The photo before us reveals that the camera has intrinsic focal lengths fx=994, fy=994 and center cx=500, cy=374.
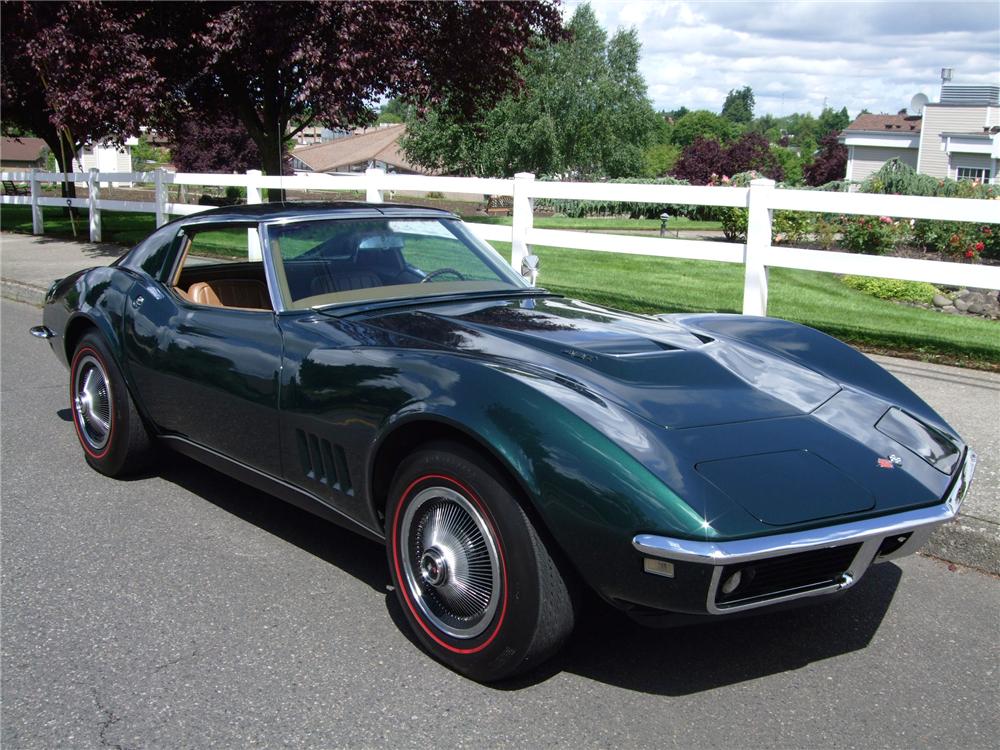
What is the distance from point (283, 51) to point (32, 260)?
185 inches

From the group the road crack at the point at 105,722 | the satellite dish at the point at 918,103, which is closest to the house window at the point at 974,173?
the satellite dish at the point at 918,103

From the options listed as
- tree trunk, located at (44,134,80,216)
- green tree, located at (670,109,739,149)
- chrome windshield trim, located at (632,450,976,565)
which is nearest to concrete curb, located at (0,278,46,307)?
tree trunk, located at (44,134,80,216)

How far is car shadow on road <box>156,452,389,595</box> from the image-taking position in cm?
402

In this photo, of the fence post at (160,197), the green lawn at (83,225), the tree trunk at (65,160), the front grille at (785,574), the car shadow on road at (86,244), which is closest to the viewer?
the front grille at (785,574)

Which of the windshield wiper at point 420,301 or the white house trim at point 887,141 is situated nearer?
the windshield wiper at point 420,301

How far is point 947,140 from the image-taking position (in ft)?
162

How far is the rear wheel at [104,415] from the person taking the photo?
15.7 feet

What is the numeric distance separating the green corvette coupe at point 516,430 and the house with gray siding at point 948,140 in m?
38.9

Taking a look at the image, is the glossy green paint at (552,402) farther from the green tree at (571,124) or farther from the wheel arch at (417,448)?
the green tree at (571,124)

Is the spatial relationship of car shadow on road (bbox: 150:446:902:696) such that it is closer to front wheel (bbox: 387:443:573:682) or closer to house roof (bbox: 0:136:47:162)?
front wheel (bbox: 387:443:573:682)

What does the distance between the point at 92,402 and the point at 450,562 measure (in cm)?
280

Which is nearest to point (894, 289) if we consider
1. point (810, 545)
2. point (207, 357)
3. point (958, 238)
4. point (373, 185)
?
point (958, 238)

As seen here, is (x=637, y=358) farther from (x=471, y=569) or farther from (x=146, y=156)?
(x=146, y=156)

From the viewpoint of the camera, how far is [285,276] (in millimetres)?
4066
